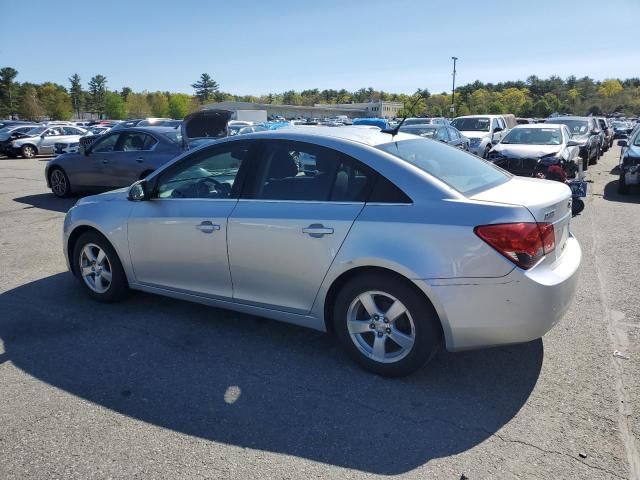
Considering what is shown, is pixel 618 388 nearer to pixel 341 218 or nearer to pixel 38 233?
pixel 341 218

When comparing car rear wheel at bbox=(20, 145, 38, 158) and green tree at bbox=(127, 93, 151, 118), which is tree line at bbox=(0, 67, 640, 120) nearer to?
green tree at bbox=(127, 93, 151, 118)

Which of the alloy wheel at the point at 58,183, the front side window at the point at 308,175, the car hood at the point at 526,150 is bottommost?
the alloy wheel at the point at 58,183

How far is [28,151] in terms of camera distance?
2436 cm

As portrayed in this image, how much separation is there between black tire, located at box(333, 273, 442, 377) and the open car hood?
26.5 feet

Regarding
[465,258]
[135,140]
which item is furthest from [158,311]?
[135,140]

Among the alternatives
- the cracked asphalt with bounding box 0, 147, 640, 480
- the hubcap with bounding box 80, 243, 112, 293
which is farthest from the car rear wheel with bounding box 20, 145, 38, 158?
the hubcap with bounding box 80, 243, 112, 293

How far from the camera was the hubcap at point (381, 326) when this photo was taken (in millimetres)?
3250

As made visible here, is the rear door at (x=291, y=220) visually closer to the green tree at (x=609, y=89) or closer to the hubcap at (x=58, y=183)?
the hubcap at (x=58, y=183)

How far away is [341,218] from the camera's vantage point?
3342mm

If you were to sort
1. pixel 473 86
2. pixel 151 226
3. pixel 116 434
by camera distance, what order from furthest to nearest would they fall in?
pixel 473 86
pixel 151 226
pixel 116 434

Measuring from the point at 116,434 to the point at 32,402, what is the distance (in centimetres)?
75

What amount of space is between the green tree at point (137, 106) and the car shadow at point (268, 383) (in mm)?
142598

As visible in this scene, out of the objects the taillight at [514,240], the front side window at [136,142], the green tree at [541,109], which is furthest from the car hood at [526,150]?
the green tree at [541,109]

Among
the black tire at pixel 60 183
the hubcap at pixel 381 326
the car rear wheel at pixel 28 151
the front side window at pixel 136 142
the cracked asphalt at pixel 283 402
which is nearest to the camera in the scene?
the cracked asphalt at pixel 283 402
